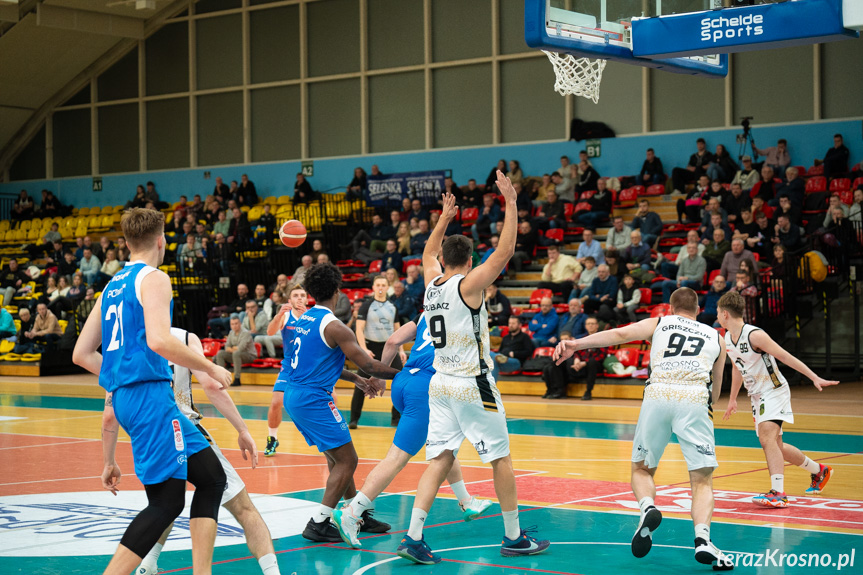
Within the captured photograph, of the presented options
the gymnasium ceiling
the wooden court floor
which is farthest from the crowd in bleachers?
the gymnasium ceiling

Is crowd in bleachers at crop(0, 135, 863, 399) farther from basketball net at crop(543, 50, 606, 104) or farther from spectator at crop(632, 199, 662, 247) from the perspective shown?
basketball net at crop(543, 50, 606, 104)

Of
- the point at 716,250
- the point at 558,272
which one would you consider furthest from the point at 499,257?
the point at 558,272

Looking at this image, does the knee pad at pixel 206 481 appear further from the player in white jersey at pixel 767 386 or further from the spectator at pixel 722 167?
the spectator at pixel 722 167

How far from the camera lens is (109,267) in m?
26.4

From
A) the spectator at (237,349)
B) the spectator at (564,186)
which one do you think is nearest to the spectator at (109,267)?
the spectator at (237,349)

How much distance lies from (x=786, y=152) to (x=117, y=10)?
20040mm

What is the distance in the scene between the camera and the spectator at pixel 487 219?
73.6 ft

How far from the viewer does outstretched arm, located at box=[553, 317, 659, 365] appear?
21.6 feet

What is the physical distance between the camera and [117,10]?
30531 millimetres

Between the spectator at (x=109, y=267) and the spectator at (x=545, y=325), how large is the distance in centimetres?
1271

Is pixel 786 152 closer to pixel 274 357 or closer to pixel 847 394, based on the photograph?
pixel 847 394

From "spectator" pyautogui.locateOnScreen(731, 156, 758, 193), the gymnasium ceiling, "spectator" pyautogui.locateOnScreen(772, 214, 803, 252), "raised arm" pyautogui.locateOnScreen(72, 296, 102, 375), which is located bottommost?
"raised arm" pyautogui.locateOnScreen(72, 296, 102, 375)

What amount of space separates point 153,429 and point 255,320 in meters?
17.0

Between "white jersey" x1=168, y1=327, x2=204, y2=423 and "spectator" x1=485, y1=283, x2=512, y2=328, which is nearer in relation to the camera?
"white jersey" x1=168, y1=327, x2=204, y2=423
